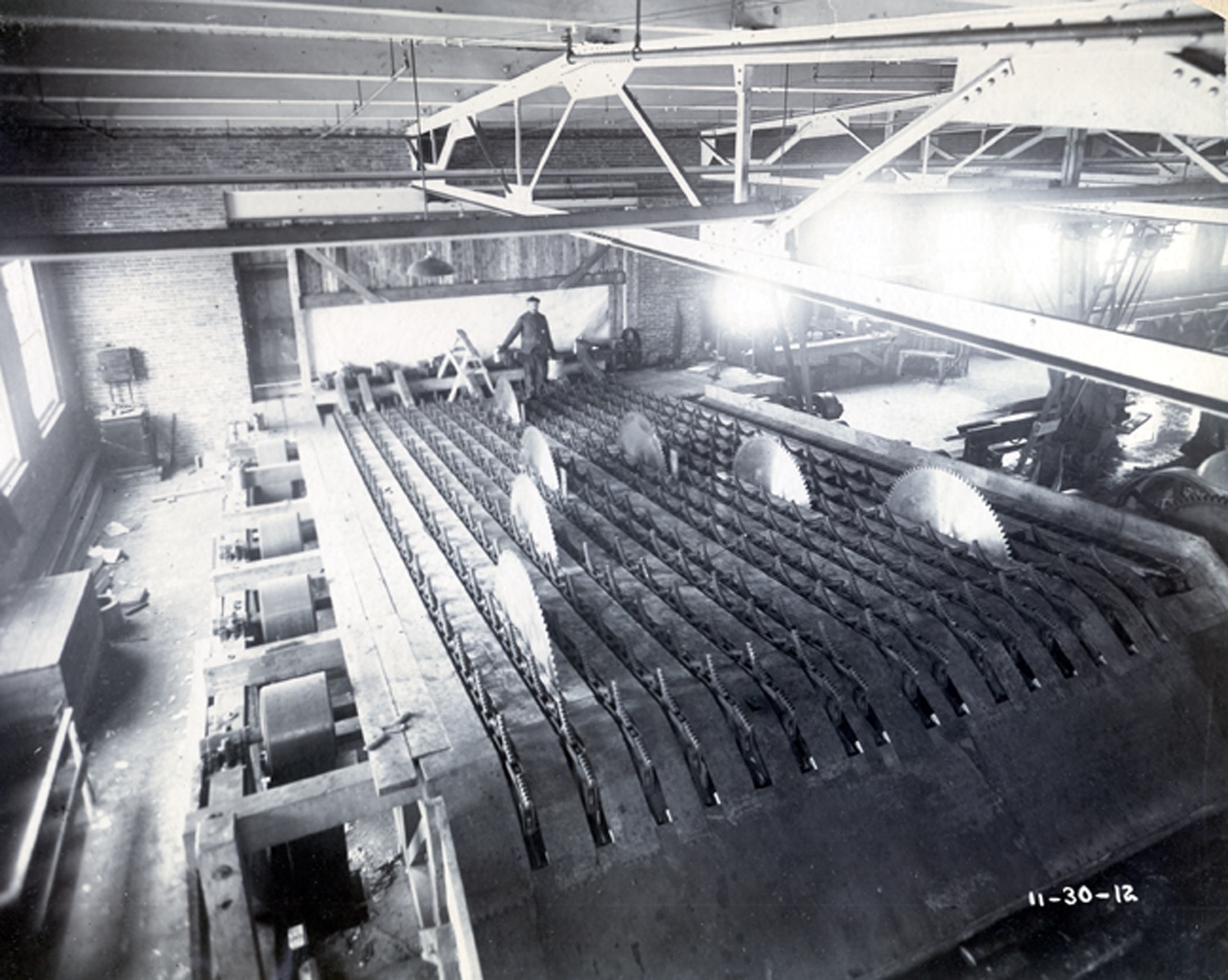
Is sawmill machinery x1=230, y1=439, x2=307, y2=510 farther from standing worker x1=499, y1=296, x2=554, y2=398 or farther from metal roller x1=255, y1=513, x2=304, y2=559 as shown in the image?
standing worker x1=499, y1=296, x2=554, y2=398

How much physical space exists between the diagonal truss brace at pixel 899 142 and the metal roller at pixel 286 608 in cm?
380

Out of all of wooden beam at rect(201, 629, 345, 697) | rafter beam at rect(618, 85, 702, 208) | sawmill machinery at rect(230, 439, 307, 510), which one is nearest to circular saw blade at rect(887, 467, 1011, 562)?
rafter beam at rect(618, 85, 702, 208)

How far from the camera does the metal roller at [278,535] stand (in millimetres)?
6414

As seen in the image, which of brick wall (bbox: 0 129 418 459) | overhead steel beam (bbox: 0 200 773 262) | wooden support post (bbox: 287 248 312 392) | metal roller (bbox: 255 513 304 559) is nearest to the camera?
overhead steel beam (bbox: 0 200 773 262)

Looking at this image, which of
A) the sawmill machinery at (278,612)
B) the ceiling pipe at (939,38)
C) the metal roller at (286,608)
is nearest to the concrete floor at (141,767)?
the sawmill machinery at (278,612)

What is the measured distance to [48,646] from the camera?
5.85 metres

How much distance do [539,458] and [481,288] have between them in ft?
24.5

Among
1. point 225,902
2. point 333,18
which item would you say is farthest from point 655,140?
point 225,902

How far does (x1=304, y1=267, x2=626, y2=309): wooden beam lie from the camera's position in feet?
41.4

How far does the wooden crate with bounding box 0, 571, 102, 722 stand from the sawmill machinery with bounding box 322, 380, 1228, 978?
2.51 meters

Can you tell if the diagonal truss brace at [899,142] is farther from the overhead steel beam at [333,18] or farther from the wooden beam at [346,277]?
the wooden beam at [346,277]

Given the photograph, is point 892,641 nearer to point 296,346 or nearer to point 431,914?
point 431,914

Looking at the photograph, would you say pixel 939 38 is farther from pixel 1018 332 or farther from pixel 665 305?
pixel 665 305

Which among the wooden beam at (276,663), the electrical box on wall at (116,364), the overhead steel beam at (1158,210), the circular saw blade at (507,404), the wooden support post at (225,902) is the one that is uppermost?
the overhead steel beam at (1158,210)
